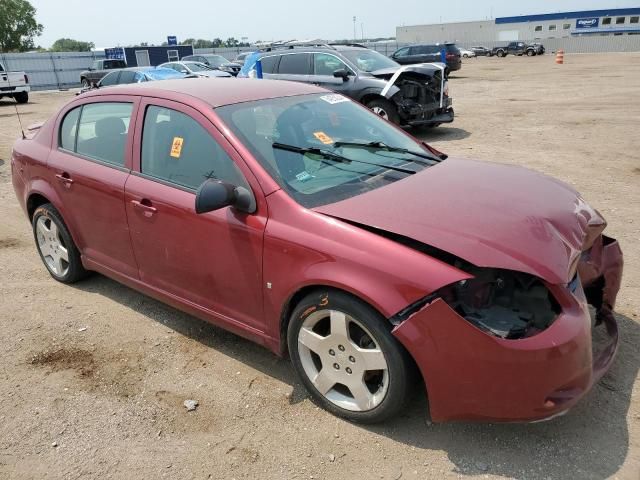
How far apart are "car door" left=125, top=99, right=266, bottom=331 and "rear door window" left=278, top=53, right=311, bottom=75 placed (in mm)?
8869

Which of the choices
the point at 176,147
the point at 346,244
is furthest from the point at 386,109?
the point at 346,244

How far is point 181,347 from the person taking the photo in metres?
3.73

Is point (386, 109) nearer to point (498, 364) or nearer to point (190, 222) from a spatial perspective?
point (190, 222)

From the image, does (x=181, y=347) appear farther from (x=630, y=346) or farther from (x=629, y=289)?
(x=629, y=289)

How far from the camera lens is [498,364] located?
236 cm

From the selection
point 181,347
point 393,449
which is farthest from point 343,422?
point 181,347

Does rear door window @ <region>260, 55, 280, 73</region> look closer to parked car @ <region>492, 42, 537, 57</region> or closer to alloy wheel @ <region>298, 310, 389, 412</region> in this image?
alloy wheel @ <region>298, 310, 389, 412</region>

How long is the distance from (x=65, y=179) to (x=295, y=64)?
8849 mm

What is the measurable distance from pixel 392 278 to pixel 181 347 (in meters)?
1.87

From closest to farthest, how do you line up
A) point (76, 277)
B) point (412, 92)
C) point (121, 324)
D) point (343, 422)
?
point (343, 422)
point (121, 324)
point (76, 277)
point (412, 92)

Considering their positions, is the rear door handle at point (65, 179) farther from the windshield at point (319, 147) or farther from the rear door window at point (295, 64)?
the rear door window at point (295, 64)

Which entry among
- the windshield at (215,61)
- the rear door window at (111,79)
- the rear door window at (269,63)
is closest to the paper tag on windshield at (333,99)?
the rear door window at (269,63)

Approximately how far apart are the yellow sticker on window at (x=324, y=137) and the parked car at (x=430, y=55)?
25.8m

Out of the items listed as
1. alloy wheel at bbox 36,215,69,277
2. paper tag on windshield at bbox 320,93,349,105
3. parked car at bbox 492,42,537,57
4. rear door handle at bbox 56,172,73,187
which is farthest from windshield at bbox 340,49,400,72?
parked car at bbox 492,42,537,57
